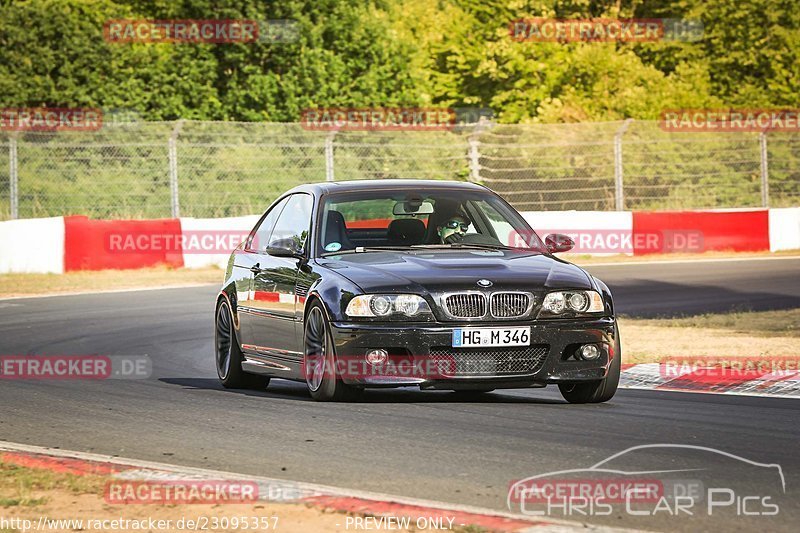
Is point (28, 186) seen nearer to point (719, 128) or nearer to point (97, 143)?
point (97, 143)

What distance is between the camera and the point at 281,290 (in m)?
10.3

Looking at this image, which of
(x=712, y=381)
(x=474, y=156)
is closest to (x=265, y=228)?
(x=712, y=381)

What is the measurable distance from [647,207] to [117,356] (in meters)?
19.1

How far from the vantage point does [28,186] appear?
88.5 ft

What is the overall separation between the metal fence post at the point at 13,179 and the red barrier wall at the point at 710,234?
11.6 metres

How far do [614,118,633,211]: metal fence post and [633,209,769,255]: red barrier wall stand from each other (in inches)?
42.6

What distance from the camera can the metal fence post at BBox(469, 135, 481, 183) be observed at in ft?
100

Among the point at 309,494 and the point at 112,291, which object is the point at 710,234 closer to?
the point at 112,291

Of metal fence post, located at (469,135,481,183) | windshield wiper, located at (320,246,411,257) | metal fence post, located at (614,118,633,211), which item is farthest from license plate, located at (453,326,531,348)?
metal fence post, located at (469,135,481,183)

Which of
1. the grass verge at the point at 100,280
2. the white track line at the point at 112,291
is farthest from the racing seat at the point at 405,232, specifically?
the grass verge at the point at 100,280

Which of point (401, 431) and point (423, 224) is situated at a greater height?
point (423, 224)

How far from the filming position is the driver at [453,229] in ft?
34.2

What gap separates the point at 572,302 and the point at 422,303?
0.93 metres

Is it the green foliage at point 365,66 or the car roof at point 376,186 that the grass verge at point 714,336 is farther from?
the green foliage at point 365,66
